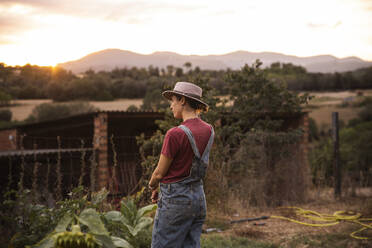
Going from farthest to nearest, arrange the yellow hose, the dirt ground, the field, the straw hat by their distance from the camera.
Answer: the field
the yellow hose
the dirt ground
the straw hat

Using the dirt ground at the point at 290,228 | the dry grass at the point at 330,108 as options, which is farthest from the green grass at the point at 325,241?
the dry grass at the point at 330,108

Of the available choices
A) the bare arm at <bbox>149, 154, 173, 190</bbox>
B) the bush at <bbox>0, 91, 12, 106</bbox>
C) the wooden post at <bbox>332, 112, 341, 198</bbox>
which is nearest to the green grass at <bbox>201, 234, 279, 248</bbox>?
the bare arm at <bbox>149, 154, 173, 190</bbox>

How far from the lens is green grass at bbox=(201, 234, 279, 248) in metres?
4.86

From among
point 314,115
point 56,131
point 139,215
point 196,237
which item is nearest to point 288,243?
point 139,215

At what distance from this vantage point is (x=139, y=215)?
4.27m

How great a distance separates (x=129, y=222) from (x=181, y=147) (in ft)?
6.05

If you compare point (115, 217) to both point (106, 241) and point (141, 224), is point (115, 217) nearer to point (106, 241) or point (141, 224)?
point (141, 224)

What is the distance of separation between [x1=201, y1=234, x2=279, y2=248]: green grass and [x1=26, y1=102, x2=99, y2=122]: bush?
126 feet

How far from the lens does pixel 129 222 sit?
4.20 metres

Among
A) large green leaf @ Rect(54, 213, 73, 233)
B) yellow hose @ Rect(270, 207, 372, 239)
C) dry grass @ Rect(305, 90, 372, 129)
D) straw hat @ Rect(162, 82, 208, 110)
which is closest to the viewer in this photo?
straw hat @ Rect(162, 82, 208, 110)

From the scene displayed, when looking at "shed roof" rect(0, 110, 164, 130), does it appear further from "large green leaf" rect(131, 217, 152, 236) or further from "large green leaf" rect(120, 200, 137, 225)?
"large green leaf" rect(131, 217, 152, 236)

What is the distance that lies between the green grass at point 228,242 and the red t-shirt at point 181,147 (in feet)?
7.49

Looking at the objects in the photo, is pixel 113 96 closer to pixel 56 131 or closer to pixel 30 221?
pixel 56 131

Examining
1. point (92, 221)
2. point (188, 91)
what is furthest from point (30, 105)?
point (188, 91)
